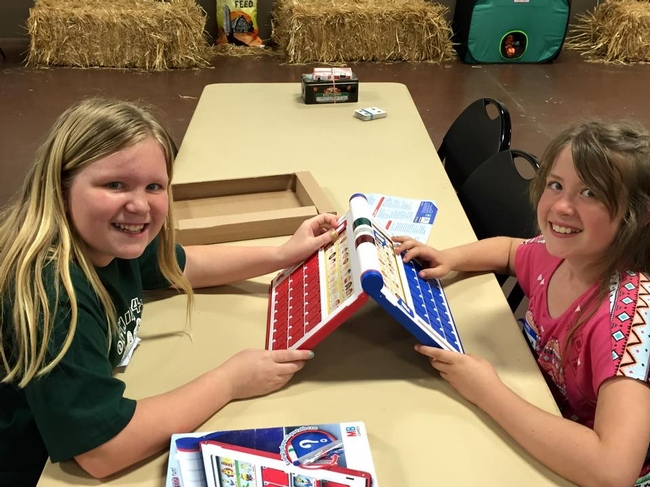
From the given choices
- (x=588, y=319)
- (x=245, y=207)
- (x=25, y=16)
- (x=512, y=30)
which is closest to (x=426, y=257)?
(x=588, y=319)

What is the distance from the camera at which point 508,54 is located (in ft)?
17.5

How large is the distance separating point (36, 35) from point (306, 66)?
2.22m

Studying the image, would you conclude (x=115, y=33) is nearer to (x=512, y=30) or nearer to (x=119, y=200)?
(x=512, y=30)

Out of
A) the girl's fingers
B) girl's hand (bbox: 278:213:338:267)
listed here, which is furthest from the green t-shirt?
the girl's fingers

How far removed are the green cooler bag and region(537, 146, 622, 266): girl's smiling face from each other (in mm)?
4385

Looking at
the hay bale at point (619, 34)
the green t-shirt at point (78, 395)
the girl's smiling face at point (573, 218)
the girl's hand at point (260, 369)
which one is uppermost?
the girl's smiling face at point (573, 218)

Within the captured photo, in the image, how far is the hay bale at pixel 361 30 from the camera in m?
5.13

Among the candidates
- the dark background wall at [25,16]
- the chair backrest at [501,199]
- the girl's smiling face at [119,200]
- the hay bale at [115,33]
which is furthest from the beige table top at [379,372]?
the dark background wall at [25,16]

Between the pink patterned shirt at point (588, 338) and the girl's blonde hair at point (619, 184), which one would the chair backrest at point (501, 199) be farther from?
the girl's blonde hair at point (619, 184)

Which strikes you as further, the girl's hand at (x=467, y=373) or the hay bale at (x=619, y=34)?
the hay bale at (x=619, y=34)

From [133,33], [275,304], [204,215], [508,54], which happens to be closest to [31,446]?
[275,304]

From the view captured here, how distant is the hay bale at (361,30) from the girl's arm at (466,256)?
13.6 ft

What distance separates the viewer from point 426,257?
1367 mm

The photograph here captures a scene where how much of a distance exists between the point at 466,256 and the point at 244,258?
0.51 metres
